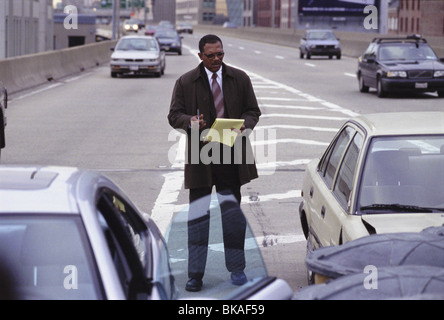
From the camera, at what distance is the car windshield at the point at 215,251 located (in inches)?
202

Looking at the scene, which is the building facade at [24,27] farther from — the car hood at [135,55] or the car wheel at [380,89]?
the car wheel at [380,89]

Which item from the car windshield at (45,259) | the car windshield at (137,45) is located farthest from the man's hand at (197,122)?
the car windshield at (137,45)

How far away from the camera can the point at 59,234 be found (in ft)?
12.7

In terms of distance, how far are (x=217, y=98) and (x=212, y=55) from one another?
0.33 metres

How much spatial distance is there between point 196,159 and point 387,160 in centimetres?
140

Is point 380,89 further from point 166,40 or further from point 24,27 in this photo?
point 166,40

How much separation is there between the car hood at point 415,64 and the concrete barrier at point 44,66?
1056 centimetres

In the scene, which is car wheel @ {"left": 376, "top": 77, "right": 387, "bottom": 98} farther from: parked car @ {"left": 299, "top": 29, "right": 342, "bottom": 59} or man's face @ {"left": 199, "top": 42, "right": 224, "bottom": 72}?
parked car @ {"left": 299, "top": 29, "right": 342, "bottom": 59}

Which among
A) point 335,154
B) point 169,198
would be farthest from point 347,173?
point 169,198

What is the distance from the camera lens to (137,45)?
38.9m

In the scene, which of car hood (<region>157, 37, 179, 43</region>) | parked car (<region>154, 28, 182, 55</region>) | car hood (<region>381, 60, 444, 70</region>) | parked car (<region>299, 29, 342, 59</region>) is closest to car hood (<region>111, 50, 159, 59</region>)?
car hood (<region>381, 60, 444, 70</region>)

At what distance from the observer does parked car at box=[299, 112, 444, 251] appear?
6.25m
